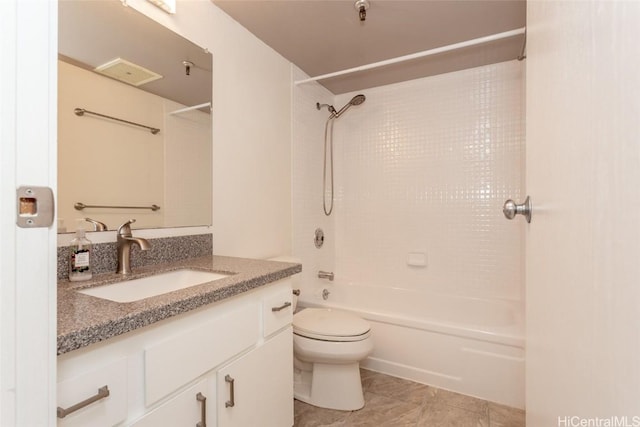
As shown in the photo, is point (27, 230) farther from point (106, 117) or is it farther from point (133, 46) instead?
point (133, 46)

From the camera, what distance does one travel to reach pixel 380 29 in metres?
1.85

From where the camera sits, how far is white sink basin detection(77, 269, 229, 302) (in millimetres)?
1020

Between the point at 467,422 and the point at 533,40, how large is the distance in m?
1.76

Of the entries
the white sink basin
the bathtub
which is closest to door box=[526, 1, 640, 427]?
the white sink basin

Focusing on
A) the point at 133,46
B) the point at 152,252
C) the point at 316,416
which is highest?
the point at 133,46

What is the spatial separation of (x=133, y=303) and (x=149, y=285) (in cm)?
44

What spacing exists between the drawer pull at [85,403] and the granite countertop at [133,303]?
11 centimetres

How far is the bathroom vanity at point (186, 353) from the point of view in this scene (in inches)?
24.8

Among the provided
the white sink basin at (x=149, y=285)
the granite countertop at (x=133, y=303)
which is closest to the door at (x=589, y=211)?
the granite countertop at (x=133, y=303)

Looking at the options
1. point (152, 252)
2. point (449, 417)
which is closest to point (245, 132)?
point (152, 252)

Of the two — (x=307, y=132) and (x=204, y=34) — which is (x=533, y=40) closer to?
(x=204, y=34)

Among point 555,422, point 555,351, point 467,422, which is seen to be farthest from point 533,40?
point 467,422

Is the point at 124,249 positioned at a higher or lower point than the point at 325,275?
higher

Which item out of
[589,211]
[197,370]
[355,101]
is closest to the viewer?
[589,211]
